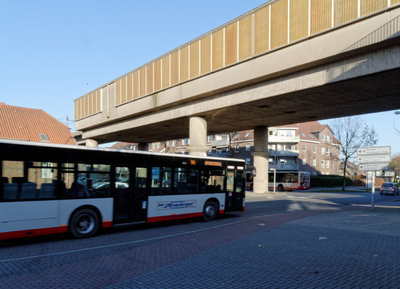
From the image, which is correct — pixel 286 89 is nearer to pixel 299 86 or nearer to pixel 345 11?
pixel 299 86

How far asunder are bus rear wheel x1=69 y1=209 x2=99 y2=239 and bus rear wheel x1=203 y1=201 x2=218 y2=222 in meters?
4.69

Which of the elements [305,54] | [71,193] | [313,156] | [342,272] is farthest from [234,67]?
[313,156]

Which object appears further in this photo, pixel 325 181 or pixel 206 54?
pixel 325 181

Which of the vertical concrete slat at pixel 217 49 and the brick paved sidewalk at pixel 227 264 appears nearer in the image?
the brick paved sidewalk at pixel 227 264

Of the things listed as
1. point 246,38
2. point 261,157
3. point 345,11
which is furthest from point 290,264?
point 261,157

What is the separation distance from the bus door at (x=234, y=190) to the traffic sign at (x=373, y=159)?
988 cm

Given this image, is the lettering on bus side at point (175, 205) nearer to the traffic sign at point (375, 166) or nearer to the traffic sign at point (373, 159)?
the traffic sign at point (375, 166)

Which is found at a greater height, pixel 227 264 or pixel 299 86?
pixel 299 86

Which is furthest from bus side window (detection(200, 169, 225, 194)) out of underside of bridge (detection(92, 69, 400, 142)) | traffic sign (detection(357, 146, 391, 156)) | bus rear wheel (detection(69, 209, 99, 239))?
traffic sign (detection(357, 146, 391, 156))

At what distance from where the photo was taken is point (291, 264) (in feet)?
22.8

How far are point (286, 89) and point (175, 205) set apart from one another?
10.8 m

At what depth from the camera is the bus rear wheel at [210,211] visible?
13.6 meters

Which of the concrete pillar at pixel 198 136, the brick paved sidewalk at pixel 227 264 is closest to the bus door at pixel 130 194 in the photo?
the brick paved sidewalk at pixel 227 264

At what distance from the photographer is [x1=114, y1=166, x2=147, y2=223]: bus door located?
10.8 meters
